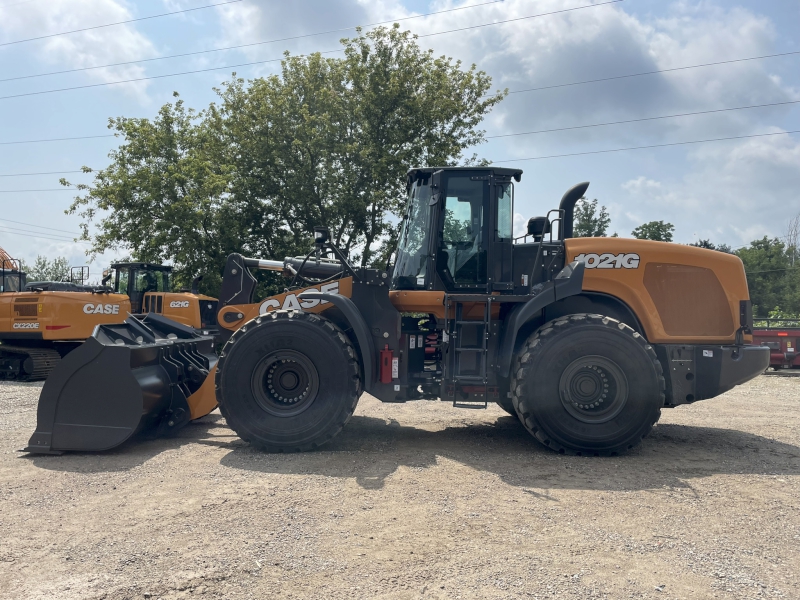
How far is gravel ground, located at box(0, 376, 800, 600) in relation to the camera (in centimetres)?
345

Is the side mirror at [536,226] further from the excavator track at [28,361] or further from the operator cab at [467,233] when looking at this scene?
the excavator track at [28,361]

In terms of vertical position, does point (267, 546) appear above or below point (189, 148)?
below

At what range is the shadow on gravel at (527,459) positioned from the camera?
5555 millimetres

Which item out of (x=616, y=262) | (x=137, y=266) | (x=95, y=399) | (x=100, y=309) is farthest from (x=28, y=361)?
(x=616, y=262)

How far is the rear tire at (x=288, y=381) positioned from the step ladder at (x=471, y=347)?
3.40ft

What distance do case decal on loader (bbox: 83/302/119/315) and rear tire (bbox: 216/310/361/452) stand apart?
964 cm

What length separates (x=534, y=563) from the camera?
12.1ft

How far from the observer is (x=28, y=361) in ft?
47.6

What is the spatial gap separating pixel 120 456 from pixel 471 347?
3.56 m

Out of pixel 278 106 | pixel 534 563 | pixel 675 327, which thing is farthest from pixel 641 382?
pixel 278 106

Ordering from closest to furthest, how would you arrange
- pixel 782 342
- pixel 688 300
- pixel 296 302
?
pixel 688 300, pixel 296 302, pixel 782 342

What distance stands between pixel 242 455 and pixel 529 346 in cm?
296

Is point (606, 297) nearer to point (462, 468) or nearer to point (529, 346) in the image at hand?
point (529, 346)

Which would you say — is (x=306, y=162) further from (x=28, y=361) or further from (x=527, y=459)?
(x=527, y=459)
